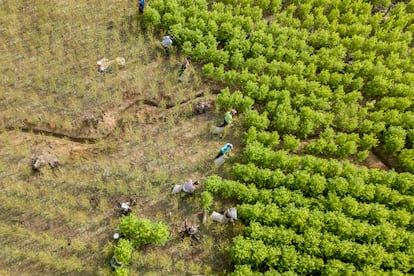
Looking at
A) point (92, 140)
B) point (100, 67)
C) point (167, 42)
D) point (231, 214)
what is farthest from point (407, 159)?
point (100, 67)

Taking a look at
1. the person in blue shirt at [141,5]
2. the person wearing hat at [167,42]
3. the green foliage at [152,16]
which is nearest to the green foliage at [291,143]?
the person wearing hat at [167,42]

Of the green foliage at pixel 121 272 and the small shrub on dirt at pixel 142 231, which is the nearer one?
the green foliage at pixel 121 272

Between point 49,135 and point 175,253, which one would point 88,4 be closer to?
point 49,135

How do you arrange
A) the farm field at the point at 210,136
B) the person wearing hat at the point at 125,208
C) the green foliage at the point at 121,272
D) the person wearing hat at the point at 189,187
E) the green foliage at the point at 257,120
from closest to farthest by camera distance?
the green foliage at the point at 121,272, the farm field at the point at 210,136, the person wearing hat at the point at 125,208, the person wearing hat at the point at 189,187, the green foliage at the point at 257,120

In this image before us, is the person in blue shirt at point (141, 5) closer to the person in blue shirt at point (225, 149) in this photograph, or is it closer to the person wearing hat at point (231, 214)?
the person in blue shirt at point (225, 149)

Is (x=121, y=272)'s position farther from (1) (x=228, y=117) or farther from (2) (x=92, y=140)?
(1) (x=228, y=117)

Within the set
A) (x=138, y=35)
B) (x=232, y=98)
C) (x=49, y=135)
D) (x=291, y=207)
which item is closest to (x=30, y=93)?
(x=49, y=135)
